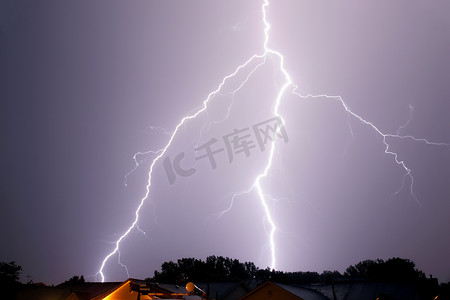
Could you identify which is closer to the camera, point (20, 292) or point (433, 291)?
point (433, 291)

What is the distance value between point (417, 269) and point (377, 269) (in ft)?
37.0

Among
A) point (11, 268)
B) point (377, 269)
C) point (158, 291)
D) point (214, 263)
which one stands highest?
point (214, 263)

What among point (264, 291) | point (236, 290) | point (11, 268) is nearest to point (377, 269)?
point (236, 290)

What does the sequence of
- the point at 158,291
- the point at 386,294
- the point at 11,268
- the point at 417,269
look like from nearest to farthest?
the point at 158,291 → the point at 386,294 → the point at 11,268 → the point at 417,269

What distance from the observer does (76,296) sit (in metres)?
23.2

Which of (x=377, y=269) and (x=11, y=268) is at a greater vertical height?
(x=377, y=269)

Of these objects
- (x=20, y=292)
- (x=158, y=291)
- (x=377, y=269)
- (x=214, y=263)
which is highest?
(x=214, y=263)

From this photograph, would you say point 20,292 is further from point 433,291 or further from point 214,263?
point 214,263

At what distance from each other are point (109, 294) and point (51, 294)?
1066 centimetres

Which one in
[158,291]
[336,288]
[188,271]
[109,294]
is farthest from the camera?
[188,271]

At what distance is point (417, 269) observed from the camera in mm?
61344

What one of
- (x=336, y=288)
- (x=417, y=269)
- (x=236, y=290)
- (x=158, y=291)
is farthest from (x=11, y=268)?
(x=417, y=269)

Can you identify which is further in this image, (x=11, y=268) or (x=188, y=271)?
(x=188, y=271)

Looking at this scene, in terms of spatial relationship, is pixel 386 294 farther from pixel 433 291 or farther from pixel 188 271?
pixel 188 271
